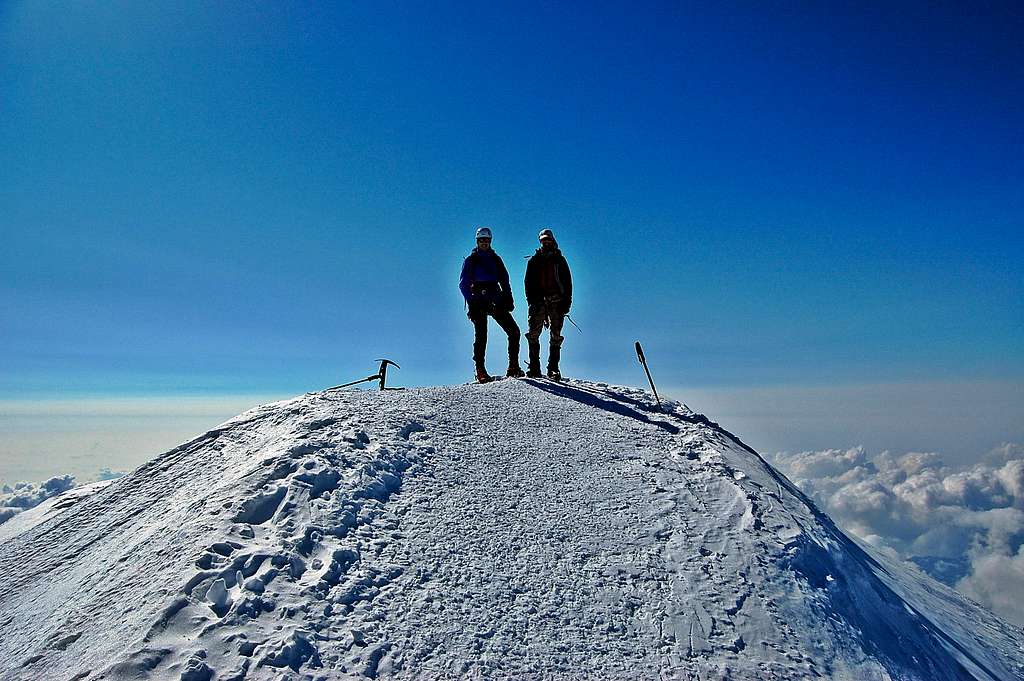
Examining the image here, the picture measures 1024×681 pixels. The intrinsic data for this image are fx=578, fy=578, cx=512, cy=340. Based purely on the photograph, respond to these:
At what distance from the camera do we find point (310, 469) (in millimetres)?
6246

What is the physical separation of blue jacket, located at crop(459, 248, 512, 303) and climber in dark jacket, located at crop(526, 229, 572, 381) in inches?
25.1

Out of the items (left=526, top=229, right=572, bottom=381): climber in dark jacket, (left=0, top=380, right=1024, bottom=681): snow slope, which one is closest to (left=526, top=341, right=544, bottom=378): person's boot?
(left=526, top=229, right=572, bottom=381): climber in dark jacket

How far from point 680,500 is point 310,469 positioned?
13.9 feet

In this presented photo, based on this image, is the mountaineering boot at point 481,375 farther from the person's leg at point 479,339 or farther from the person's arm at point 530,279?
the person's arm at point 530,279

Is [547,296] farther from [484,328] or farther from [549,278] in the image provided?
A: [484,328]

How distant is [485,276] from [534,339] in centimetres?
179

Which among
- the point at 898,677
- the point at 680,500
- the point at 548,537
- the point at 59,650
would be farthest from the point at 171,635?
the point at 898,677

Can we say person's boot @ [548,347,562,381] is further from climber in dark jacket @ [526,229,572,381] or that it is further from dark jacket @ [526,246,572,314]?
dark jacket @ [526,246,572,314]

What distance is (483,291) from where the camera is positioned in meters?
12.1

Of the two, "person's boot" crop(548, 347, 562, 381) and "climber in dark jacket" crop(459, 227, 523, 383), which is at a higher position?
"climber in dark jacket" crop(459, 227, 523, 383)

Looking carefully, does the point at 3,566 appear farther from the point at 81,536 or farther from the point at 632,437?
the point at 632,437

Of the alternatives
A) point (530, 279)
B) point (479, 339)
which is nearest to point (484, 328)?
point (479, 339)

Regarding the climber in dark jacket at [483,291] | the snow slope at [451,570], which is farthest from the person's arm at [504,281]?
the snow slope at [451,570]

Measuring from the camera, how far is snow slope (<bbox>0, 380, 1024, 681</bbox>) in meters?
4.38
